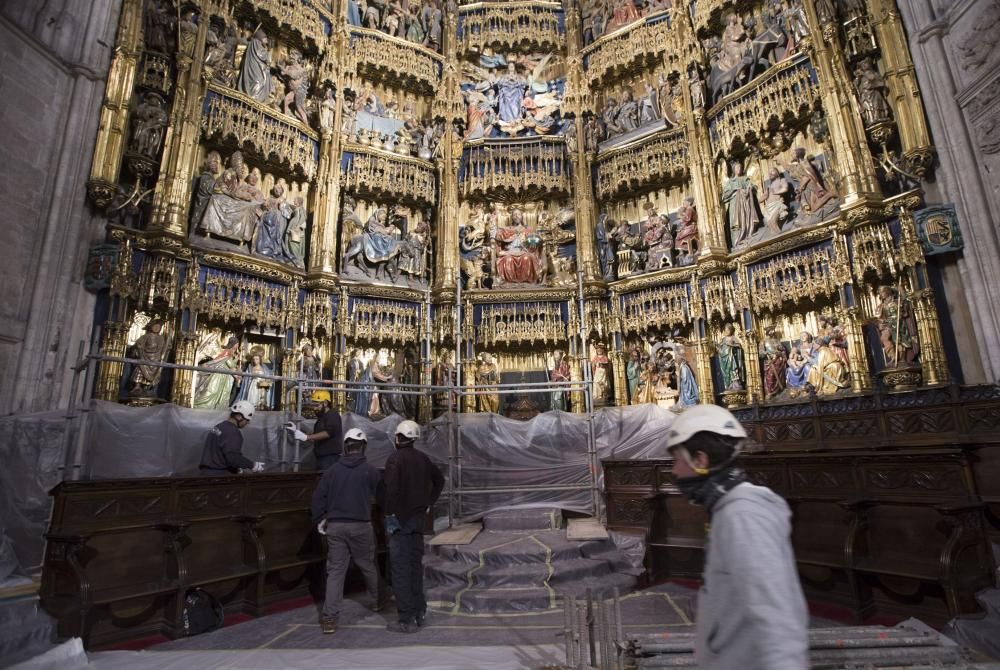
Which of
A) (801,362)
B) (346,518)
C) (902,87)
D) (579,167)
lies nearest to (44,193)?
(346,518)

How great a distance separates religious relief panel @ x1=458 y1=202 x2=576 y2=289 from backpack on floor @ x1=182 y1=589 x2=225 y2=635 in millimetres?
9010

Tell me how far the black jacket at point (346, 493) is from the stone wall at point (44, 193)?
4991 millimetres

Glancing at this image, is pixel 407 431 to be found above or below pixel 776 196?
below

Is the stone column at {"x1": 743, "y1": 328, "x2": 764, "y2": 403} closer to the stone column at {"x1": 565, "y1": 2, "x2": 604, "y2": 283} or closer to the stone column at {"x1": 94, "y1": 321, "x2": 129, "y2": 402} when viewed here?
the stone column at {"x1": 565, "y1": 2, "x2": 604, "y2": 283}

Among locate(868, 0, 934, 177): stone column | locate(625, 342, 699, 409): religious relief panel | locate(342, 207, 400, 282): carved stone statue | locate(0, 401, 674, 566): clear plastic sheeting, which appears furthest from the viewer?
locate(342, 207, 400, 282): carved stone statue

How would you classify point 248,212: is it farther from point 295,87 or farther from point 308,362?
point 295,87

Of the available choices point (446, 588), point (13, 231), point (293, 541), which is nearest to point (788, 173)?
point (446, 588)

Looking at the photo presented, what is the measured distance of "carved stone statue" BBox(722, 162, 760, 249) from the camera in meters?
11.3

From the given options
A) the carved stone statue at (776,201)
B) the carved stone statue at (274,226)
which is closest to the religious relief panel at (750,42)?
the carved stone statue at (776,201)

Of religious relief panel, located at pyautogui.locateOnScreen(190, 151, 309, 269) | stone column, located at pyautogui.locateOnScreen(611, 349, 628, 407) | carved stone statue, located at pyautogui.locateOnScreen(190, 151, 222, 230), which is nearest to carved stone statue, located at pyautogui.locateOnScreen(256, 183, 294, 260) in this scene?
religious relief panel, located at pyautogui.locateOnScreen(190, 151, 309, 269)

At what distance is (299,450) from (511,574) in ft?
12.0

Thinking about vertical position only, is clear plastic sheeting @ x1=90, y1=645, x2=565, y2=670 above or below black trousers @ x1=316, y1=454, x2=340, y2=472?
below

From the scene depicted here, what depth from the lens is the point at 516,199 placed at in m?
14.2

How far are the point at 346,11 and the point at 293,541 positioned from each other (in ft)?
42.4
